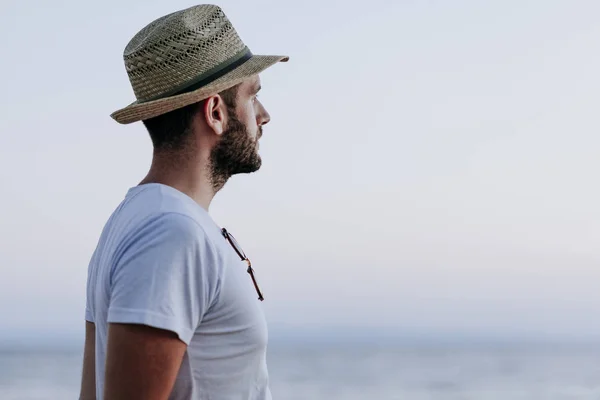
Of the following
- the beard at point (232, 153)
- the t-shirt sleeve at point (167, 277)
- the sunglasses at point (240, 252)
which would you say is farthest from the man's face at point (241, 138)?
the t-shirt sleeve at point (167, 277)

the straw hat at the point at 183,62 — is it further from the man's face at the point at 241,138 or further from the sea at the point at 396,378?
the sea at the point at 396,378

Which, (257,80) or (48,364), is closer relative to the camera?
(257,80)

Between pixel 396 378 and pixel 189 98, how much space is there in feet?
95.6

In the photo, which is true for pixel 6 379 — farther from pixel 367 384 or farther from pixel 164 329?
pixel 164 329

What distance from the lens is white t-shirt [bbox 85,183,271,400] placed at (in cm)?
210

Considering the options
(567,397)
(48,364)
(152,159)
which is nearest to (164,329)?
(152,159)

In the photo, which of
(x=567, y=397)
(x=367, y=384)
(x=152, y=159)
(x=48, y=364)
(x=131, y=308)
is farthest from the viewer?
(x=48, y=364)

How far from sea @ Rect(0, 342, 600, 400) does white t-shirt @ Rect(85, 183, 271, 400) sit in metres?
21.1

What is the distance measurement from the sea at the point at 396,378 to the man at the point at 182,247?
68.8 ft

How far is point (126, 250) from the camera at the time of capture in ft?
7.11

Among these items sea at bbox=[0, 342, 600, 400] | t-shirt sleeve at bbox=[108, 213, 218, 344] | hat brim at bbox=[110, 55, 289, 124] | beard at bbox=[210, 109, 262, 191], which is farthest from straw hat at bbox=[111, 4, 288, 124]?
sea at bbox=[0, 342, 600, 400]

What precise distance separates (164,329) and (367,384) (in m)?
27.2

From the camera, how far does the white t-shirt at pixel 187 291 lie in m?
2.10

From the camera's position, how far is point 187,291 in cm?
212
